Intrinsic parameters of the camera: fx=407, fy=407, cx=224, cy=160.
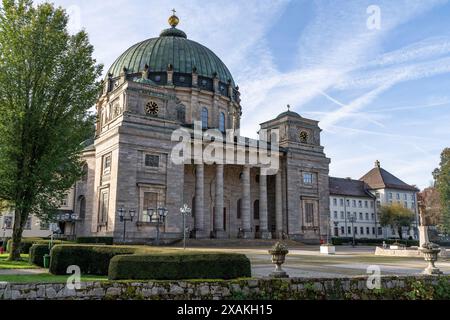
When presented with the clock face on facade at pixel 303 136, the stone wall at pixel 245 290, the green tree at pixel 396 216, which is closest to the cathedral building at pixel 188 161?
the clock face on facade at pixel 303 136

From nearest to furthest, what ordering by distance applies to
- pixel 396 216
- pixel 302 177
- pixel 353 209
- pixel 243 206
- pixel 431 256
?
pixel 431 256 < pixel 243 206 < pixel 302 177 < pixel 396 216 < pixel 353 209

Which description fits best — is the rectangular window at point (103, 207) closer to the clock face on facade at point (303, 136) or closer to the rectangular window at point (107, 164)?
the rectangular window at point (107, 164)

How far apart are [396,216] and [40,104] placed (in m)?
64.2

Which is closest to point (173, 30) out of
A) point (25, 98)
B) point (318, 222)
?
point (318, 222)

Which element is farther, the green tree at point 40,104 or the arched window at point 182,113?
the arched window at point 182,113

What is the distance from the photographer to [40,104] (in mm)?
25219

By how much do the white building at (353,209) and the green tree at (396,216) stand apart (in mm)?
4820

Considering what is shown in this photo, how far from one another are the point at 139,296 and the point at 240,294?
3.03 m

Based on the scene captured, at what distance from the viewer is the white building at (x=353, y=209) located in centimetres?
7556

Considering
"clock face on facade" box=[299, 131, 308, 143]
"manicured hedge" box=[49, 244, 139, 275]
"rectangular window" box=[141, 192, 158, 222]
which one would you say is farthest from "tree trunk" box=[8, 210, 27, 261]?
"clock face on facade" box=[299, 131, 308, 143]

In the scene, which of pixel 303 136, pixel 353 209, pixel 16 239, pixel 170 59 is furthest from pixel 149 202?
pixel 353 209

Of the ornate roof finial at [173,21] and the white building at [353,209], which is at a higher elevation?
the ornate roof finial at [173,21]

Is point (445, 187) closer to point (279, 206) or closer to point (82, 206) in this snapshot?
point (279, 206)
